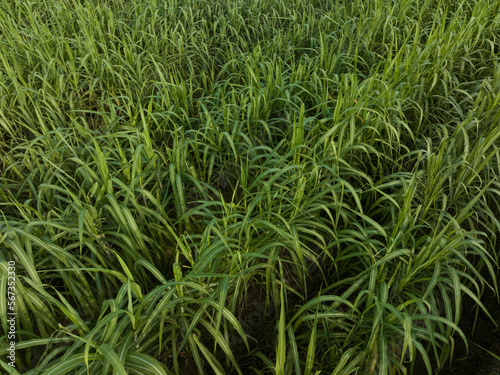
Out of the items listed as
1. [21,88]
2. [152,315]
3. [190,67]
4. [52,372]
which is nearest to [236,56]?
[190,67]

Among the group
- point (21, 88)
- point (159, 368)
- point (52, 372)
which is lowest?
point (159, 368)

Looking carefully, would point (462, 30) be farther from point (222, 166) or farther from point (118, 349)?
point (118, 349)

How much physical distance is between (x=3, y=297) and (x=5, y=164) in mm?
1354

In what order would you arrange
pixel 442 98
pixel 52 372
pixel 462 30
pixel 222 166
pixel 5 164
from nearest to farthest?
1. pixel 52 372
2. pixel 222 166
3. pixel 5 164
4. pixel 442 98
5. pixel 462 30

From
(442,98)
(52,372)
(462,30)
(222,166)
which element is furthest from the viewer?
(462,30)

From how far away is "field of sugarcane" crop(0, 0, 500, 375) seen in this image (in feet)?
3.79

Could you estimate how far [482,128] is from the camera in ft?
6.35

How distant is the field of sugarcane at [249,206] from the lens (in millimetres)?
1154

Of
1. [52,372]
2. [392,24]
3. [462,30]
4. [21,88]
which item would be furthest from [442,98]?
[21,88]

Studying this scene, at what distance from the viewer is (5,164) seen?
205 centimetres

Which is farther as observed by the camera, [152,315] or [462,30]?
[462,30]

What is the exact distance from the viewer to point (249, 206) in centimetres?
135

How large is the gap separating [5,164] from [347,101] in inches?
81.5

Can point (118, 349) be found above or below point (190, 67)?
below
